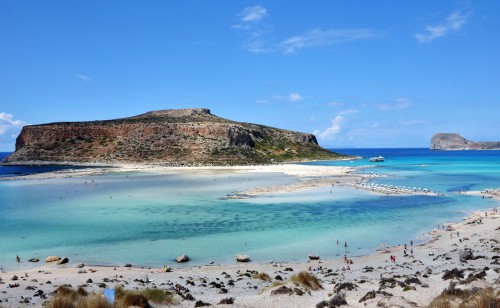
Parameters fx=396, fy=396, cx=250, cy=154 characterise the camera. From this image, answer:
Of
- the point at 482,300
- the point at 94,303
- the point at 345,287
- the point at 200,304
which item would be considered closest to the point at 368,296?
the point at 345,287

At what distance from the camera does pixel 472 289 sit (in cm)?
1345

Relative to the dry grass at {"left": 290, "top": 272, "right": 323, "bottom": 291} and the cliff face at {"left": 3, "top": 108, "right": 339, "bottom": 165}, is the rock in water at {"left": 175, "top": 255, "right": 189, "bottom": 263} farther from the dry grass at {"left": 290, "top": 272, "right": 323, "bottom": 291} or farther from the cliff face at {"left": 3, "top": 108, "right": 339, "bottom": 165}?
the cliff face at {"left": 3, "top": 108, "right": 339, "bottom": 165}

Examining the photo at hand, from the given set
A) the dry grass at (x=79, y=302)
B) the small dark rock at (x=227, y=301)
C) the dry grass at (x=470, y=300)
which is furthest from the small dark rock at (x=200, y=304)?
the dry grass at (x=470, y=300)

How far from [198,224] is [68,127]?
119m

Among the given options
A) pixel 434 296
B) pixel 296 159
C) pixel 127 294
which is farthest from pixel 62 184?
pixel 296 159

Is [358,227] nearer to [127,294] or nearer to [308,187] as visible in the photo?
[127,294]

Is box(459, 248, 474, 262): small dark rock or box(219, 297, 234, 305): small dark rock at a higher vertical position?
box(219, 297, 234, 305): small dark rock

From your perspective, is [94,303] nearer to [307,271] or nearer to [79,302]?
[79,302]

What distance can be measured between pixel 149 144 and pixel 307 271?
4392 inches

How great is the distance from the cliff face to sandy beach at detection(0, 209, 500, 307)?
9282cm

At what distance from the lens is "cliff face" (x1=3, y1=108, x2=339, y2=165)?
12115 centimetres

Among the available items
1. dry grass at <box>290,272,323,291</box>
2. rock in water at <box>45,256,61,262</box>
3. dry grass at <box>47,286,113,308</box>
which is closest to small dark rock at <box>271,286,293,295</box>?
dry grass at <box>290,272,323,291</box>

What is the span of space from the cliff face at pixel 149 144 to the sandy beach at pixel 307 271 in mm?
92825

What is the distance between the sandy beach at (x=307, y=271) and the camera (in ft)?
48.1
